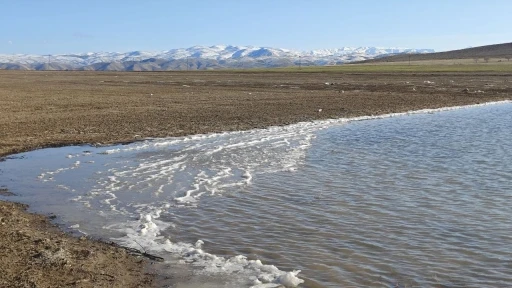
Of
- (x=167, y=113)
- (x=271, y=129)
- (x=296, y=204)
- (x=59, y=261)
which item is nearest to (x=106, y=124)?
(x=167, y=113)

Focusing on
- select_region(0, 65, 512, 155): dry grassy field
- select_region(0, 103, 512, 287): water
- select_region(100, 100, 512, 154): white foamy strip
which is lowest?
select_region(0, 103, 512, 287): water

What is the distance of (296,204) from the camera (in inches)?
434

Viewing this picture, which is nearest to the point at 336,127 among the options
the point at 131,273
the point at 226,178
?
the point at 226,178

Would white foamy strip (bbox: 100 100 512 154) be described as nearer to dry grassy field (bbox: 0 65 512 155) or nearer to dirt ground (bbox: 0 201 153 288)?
dry grassy field (bbox: 0 65 512 155)

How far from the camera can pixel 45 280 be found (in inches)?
271

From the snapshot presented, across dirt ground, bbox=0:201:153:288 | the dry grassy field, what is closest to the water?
dirt ground, bbox=0:201:153:288

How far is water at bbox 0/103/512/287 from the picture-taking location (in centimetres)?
763

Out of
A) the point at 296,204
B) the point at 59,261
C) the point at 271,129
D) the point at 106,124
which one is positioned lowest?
the point at 296,204

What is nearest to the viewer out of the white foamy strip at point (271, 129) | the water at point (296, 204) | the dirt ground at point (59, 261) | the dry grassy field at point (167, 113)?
the dirt ground at point (59, 261)

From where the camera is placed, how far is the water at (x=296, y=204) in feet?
25.0

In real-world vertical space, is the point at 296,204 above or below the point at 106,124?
below

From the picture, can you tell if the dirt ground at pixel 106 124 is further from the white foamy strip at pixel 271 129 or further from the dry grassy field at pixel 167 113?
the white foamy strip at pixel 271 129

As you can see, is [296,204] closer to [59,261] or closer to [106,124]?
[59,261]

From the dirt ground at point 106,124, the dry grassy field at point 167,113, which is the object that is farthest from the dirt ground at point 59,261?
the dry grassy field at point 167,113
